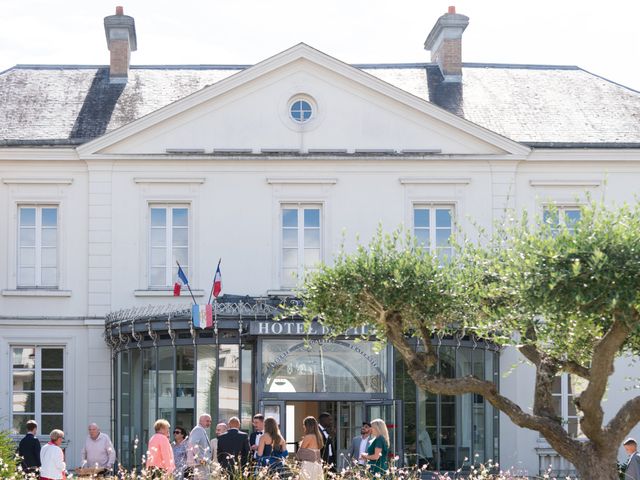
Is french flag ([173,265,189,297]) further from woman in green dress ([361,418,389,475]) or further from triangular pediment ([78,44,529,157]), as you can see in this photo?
woman in green dress ([361,418,389,475])

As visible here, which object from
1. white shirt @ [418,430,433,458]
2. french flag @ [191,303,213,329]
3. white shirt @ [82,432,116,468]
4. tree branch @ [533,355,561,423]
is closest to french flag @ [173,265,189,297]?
french flag @ [191,303,213,329]

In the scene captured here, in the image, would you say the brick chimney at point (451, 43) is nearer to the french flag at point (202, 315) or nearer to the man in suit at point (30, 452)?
the french flag at point (202, 315)

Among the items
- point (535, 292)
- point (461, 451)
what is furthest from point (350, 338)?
point (535, 292)

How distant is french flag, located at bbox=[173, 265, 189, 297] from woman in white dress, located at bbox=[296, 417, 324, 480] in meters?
8.74

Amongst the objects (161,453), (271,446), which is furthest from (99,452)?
(271,446)

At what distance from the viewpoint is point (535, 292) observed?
15.1 m

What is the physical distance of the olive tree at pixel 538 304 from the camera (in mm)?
14898

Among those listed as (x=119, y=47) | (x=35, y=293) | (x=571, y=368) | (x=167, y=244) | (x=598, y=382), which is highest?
(x=119, y=47)

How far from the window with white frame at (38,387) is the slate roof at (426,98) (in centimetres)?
453

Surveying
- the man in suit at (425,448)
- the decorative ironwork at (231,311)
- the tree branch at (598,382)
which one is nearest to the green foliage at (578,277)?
the tree branch at (598,382)

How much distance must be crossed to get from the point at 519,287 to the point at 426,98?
1488cm

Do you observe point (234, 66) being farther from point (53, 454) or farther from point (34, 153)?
point (53, 454)

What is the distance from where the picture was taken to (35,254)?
1094 inches

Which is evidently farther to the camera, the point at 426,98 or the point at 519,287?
the point at 426,98
